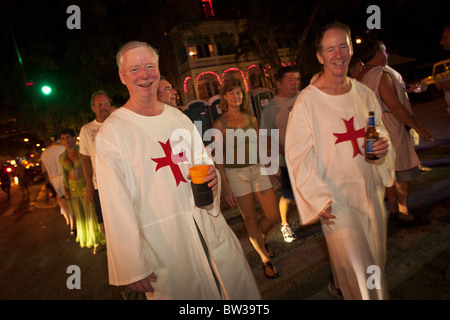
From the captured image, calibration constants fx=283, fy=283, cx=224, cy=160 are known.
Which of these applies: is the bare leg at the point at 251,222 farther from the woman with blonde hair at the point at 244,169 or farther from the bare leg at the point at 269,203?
the bare leg at the point at 269,203

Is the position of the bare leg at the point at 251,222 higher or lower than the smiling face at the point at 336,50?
lower

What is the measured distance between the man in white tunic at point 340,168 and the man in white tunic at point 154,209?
0.74 meters

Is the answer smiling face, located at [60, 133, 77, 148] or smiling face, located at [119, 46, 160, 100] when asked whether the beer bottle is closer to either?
smiling face, located at [119, 46, 160, 100]

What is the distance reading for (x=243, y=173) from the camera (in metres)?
3.49

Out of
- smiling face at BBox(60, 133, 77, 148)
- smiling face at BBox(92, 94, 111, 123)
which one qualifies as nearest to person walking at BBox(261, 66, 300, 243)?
smiling face at BBox(92, 94, 111, 123)

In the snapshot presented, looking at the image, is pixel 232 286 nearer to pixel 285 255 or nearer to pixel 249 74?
pixel 285 255

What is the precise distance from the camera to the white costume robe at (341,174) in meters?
2.22

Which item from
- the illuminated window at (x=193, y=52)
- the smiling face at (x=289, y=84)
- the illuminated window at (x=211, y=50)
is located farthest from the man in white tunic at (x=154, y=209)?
the illuminated window at (x=211, y=50)

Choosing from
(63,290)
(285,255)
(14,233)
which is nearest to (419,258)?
(285,255)

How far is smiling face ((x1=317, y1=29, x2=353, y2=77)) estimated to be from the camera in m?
2.24

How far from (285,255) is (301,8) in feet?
61.2

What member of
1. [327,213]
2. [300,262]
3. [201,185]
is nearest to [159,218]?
[201,185]

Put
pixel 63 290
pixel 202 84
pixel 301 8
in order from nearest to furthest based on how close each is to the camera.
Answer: pixel 63 290
pixel 301 8
pixel 202 84

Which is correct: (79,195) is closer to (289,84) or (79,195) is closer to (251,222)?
(251,222)
